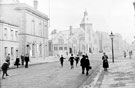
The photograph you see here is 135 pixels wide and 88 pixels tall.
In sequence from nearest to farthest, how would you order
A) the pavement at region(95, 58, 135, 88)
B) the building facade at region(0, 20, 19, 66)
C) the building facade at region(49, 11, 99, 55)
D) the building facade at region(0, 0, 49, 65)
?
the pavement at region(95, 58, 135, 88) < the building facade at region(0, 20, 19, 66) < the building facade at region(0, 0, 49, 65) < the building facade at region(49, 11, 99, 55)

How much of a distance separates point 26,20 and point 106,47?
92.7 m

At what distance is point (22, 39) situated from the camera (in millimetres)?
44125

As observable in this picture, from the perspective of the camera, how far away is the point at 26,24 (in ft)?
147

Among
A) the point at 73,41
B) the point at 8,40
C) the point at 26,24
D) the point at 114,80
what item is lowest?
the point at 114,80

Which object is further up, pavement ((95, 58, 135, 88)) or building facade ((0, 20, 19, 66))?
building facade ((0, 20, 19, 66))

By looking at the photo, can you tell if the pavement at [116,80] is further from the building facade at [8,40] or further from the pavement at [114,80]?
the building facade at [8,40]

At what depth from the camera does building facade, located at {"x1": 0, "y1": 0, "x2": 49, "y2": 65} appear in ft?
144

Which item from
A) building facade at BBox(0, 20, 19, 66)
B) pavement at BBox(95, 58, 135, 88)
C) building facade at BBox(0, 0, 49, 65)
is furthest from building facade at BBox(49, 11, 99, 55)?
pavement at BBox(95, 58, 135, 88)

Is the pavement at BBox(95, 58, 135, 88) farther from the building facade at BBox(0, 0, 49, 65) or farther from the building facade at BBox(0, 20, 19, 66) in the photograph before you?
the building facade at BBox(0, 0, 49, 65)

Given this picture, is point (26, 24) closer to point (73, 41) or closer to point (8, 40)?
point (8, 40)

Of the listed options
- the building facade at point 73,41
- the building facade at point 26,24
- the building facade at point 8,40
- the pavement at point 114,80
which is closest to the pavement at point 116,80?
the pavement at point 114,80

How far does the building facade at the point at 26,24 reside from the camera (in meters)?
44.0

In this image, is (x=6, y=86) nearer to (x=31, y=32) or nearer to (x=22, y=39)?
(x=22, y=39)

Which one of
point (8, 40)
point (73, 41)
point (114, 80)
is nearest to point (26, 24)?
point (8, 40)
